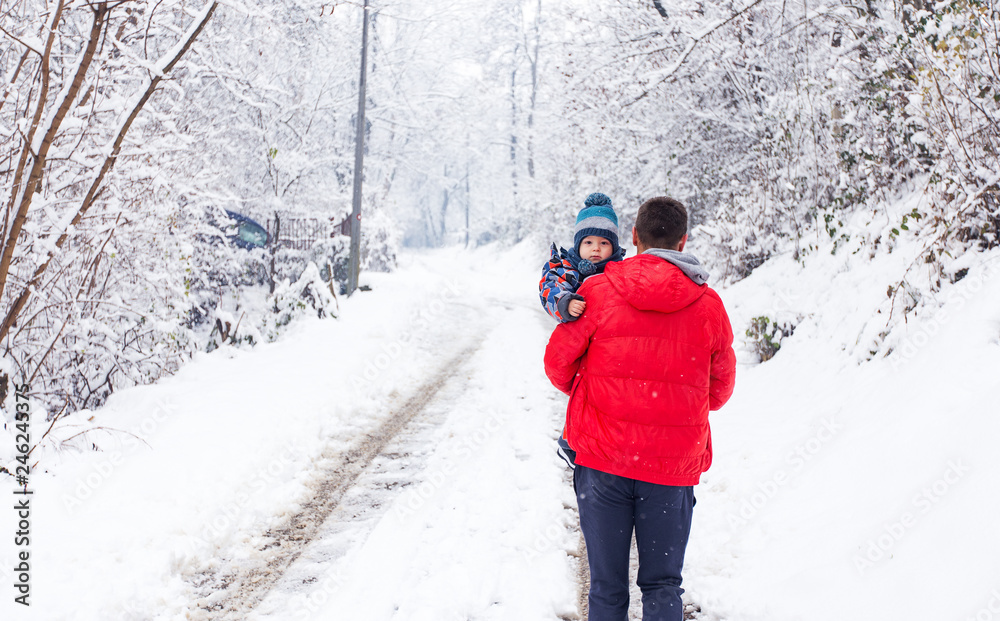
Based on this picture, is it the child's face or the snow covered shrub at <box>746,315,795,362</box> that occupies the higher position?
the child's face

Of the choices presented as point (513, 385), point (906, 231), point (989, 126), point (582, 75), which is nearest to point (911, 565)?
point (989, 126)

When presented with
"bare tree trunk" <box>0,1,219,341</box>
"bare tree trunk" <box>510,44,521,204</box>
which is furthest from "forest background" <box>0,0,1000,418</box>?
"bare tree trunk" <box>510,44,521,204</box>

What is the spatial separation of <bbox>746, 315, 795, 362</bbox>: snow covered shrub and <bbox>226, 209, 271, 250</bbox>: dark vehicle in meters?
12.3

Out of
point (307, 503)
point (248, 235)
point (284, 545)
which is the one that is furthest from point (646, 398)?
point (248, 235)

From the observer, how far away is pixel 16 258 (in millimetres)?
5051

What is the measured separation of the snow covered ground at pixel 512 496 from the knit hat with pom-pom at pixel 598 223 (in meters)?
1.96

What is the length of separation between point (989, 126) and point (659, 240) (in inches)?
174

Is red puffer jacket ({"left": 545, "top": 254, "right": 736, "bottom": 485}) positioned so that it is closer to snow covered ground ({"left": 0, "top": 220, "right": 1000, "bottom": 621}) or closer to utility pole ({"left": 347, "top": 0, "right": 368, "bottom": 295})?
snow covered ground ({"left": 0, "top": 220, "right": 1000, "bottom": 621})

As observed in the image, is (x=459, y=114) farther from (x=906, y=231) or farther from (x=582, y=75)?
(x=906, y=231)

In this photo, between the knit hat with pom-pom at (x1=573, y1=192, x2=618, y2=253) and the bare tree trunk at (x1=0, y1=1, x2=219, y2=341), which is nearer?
the knit hat with pom-pom at (x1=573, y1=192, x2=618, y2=253)

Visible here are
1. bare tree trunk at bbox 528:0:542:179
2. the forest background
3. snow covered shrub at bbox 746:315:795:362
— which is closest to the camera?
the forest background

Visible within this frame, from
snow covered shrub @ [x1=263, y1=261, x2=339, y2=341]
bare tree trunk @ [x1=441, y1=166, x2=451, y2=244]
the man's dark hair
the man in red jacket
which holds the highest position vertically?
bare tree trunk @ [x1=441, y1=166, x2=451, y2=244]

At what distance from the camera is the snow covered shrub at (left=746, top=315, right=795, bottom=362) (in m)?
6.95

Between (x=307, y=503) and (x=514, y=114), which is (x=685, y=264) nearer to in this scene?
(x=307, y=503)
